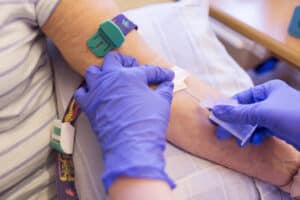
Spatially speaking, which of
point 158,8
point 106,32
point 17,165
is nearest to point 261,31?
point 158,8

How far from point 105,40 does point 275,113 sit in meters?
0.42

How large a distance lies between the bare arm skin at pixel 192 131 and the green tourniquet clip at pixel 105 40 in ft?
0.05

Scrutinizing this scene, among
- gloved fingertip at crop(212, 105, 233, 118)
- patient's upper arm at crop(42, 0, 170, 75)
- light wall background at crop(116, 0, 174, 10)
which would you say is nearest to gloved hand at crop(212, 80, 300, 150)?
gloved fingertip at crop(212, 105, 233, 118)

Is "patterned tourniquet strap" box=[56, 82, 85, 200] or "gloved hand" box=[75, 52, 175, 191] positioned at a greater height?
"gloved hand" box=[75, 52, 175, 191]

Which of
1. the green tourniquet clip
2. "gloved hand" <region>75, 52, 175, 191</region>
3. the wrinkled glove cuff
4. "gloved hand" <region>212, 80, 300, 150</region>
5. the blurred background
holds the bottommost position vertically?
the blurred background

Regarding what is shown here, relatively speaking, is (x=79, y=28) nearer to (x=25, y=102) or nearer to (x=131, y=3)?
(x=25, y=102)

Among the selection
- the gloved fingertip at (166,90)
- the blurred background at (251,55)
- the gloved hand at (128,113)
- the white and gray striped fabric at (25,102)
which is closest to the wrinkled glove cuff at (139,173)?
the gloved hand at (128,113)

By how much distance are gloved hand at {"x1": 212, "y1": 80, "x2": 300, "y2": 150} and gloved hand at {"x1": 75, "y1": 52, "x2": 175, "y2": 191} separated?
0.49 feet

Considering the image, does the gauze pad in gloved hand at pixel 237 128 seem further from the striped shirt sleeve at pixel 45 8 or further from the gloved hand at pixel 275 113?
the striped shirt sleeve at pixel 45 8

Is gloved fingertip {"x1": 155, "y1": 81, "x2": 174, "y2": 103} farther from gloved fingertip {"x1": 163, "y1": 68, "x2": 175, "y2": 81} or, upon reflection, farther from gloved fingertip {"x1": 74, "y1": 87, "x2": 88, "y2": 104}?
gloved fingertip {"x1": 74, "y1": 87, "x2": 88, "y2": 104}

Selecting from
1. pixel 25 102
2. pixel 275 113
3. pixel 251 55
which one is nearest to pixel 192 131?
pixel 275 113

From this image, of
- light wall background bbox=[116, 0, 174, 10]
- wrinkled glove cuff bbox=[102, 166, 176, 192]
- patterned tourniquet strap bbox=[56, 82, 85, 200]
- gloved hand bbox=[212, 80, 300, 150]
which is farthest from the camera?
light wall background bbox=[116, 0, 174, 10]

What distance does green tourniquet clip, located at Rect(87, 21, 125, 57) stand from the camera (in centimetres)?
80

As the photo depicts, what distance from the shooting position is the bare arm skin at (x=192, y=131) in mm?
810
